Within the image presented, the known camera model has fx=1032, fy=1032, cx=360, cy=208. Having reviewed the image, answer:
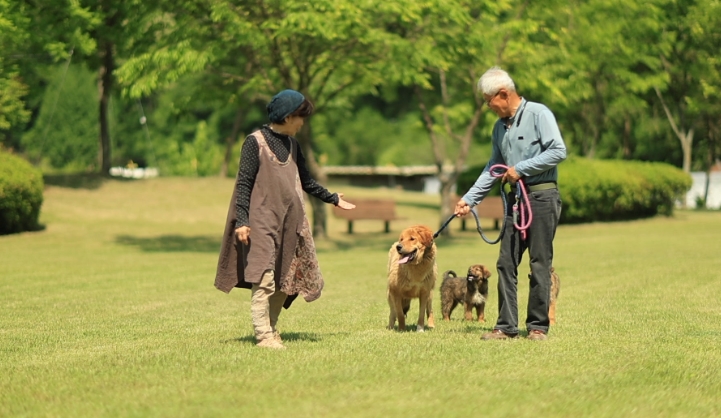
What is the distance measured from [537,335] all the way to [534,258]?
66 cm

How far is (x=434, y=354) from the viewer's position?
25.5 ft

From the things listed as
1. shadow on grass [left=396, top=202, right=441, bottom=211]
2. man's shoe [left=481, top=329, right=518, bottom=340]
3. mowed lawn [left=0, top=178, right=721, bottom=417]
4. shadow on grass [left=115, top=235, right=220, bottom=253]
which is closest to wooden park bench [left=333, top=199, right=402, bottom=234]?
shadow on grass [left=115, top=235, right=220, bottom=253]

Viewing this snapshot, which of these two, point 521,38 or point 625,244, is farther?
point 521,38

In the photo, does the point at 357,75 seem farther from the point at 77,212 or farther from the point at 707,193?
the point at 707,193

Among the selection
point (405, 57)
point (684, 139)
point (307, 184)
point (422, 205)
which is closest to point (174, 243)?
point (405, 57)

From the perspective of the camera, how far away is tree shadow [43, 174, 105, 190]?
33.7m

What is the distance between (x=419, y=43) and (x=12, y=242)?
10606mm

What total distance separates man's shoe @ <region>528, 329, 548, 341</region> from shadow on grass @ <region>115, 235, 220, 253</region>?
52.2ft

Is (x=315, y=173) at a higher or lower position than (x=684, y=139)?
lower

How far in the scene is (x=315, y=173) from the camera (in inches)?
1024

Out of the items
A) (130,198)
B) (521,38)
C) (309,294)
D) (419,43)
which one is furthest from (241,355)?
(130,198)

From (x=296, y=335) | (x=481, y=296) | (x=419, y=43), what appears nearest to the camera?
(x=296, y=335)

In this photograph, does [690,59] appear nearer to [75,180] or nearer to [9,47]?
[75,180]

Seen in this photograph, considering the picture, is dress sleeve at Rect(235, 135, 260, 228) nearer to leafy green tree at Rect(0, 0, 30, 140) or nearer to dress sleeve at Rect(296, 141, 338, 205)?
dress sleeve at Rect(296, 141, 338, 205)
